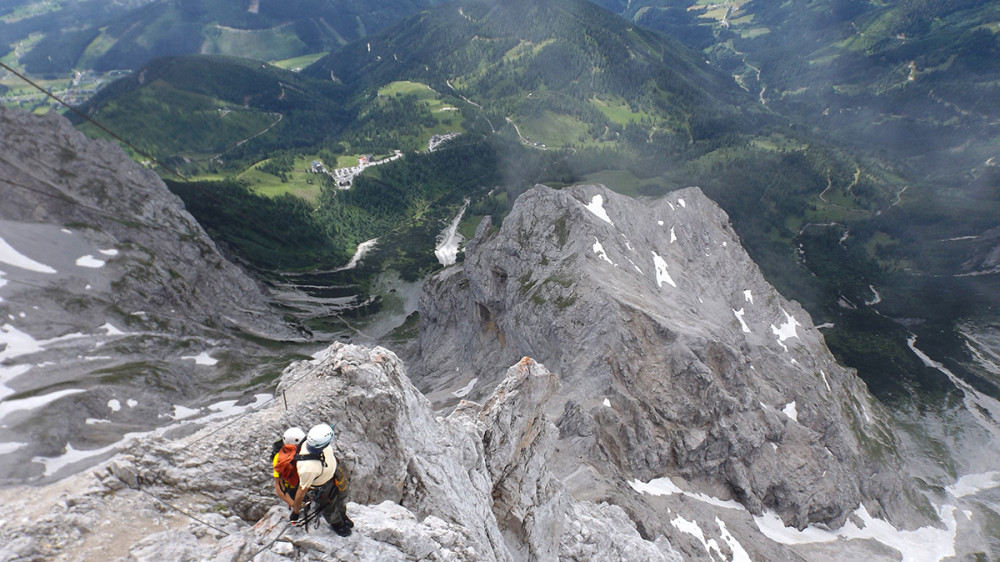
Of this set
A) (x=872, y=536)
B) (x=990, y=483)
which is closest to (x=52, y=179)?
(x=872, y=536)

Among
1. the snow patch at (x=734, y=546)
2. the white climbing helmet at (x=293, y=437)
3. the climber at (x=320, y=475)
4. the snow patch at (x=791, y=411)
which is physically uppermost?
the white climbing helmet at (x=293, y=437)

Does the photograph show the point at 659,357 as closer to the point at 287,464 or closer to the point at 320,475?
the point at 320,475

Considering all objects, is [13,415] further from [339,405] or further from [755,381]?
[755,381]

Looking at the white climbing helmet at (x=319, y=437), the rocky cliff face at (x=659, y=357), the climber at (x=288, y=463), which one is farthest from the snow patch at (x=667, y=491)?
the white climbing helmet at (x=319, y=437)

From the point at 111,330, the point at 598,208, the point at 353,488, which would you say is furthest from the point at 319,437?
the point at 111,330

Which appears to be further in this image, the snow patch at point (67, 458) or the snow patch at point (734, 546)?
the snow patch at point (67, 458)

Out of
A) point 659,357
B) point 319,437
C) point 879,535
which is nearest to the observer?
point 319,437

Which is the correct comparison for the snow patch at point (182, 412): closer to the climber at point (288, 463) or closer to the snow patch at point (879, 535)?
the climber at point (288, 463)
